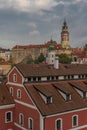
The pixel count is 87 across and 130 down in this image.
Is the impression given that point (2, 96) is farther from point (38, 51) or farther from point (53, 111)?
point (38, 51)

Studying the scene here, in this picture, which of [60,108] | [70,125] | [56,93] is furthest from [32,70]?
[70,125]

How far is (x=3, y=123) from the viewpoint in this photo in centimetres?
3494

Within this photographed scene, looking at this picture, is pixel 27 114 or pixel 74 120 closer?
pixel 27 114

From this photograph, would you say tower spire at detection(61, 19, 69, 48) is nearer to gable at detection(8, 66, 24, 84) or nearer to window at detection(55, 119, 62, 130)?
gable at detection(8, 66, 24, 84)

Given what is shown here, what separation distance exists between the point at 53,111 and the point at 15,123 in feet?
25.4

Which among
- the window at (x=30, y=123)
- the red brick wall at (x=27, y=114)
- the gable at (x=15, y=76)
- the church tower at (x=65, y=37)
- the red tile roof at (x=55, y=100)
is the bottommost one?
the window at (x=30, y=123)

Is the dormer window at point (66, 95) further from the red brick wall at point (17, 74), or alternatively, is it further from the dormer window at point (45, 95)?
the red brick wall at point (17, 74)

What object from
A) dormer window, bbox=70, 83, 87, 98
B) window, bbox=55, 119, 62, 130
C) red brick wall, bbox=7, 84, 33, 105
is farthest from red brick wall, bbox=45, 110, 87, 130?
red brick wall, bbox=7, 84, 33, 105

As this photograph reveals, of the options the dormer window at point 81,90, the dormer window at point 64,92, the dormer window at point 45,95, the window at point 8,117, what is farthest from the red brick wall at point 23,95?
the dormer window at point 81,90

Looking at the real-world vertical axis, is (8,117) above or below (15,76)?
below

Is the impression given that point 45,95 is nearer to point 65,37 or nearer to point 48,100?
point 48,100

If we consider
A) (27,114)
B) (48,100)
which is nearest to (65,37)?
(27,114)

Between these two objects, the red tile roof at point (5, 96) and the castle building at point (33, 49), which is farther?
the castle building at point (33, 49)

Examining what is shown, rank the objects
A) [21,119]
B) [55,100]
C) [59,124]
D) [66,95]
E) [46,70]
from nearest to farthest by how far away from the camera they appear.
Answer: [59,124] < [55,100] < [66,95] < [21,119] < [46,70]
